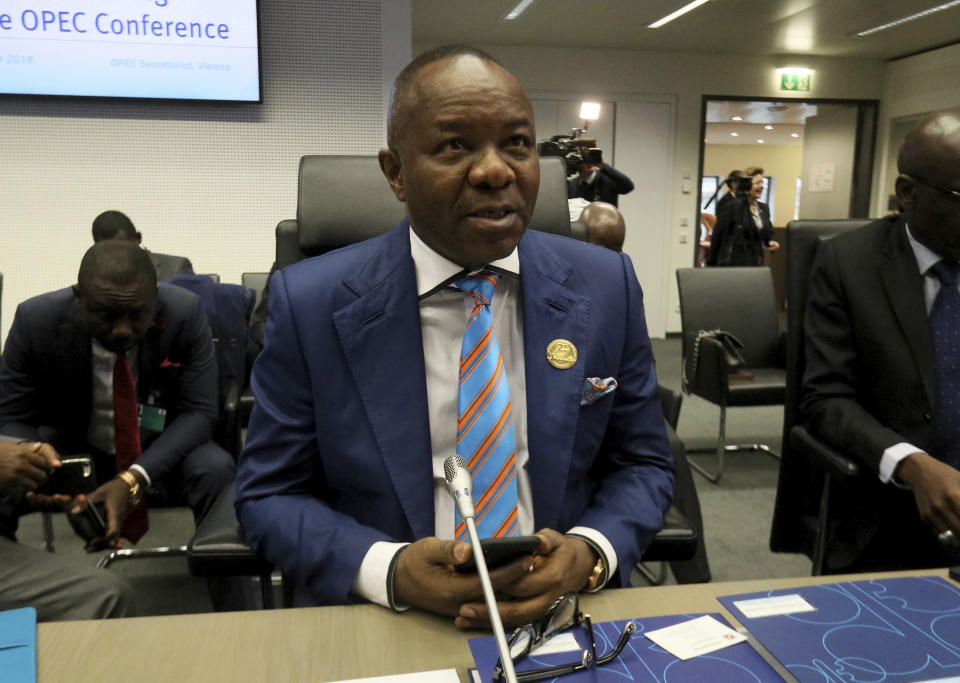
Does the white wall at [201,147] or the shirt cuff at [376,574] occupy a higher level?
the white wall at [201,147]

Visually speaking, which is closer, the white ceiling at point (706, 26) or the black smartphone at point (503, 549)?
the black smartphone at point (503, 549)

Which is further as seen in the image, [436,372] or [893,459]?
[893,459]

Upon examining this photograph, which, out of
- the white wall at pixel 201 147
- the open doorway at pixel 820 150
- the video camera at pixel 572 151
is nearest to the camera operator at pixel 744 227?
the open doorway at pixel 820 150

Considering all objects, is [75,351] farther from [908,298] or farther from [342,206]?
[908,298]

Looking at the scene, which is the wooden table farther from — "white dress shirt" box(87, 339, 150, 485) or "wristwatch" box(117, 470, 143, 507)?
"white dress shirt" box(87, 339, 150, 485)

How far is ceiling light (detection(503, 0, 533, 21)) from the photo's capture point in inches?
202

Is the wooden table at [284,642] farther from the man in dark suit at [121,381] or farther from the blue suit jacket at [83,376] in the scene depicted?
the blue suit jacket at [83,376]

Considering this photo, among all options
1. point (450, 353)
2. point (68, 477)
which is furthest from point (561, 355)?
point (68, 477)

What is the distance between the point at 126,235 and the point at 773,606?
3.31 meters

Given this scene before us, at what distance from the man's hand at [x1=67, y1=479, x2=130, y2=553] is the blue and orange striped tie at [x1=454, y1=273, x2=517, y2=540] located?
3.72ft

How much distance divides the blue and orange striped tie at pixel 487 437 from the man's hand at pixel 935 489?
80cm

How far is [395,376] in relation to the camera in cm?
104

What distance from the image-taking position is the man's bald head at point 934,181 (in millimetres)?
1441

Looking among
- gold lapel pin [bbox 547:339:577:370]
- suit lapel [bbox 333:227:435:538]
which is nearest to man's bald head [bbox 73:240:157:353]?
suit lapel [bbox 333:227:435:538]
